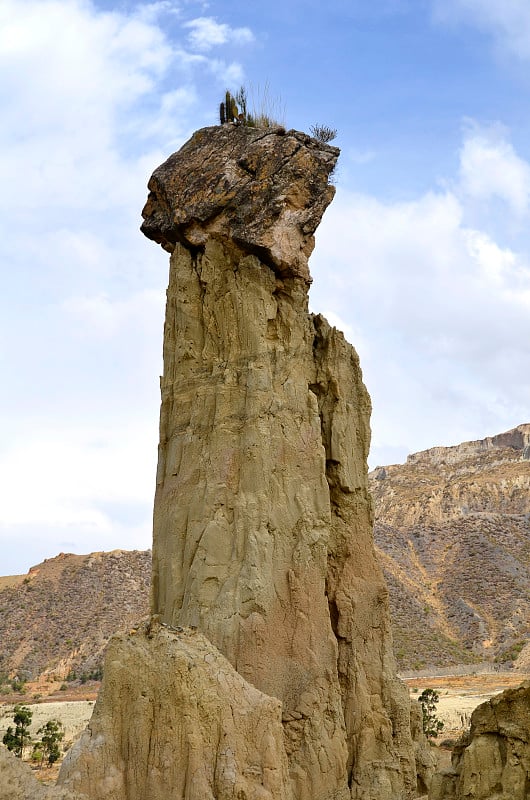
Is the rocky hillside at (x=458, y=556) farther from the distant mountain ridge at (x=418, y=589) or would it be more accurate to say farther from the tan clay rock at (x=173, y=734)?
the tan clay rock at (x=173, y=734)

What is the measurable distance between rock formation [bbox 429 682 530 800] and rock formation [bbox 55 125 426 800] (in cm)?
244

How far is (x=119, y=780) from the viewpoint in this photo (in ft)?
39.3

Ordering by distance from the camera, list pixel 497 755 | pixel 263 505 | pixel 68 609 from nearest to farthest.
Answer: pixel 497 755
pixel 263 505
pixel 68 609

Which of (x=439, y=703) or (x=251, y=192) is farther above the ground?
(x=251, y=192)

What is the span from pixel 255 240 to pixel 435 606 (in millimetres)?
62443

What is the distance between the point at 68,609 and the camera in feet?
243

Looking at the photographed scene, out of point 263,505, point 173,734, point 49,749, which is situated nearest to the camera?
point 173,734

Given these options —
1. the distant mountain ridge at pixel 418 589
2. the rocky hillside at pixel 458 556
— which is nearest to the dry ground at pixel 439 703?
the distant mountain ridge at pixel 418 589

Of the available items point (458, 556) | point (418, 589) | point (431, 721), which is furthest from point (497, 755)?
point (458, 556)

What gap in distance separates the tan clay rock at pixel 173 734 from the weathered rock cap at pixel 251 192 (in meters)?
7.60

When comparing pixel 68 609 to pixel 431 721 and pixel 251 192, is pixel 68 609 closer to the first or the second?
pixel 431 721

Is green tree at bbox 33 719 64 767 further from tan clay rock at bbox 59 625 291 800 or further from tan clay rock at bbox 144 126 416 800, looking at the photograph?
tan clay rock at bbox 59 625 291 800

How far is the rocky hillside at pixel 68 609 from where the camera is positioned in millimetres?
67875

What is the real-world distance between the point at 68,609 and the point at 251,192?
205 ft
